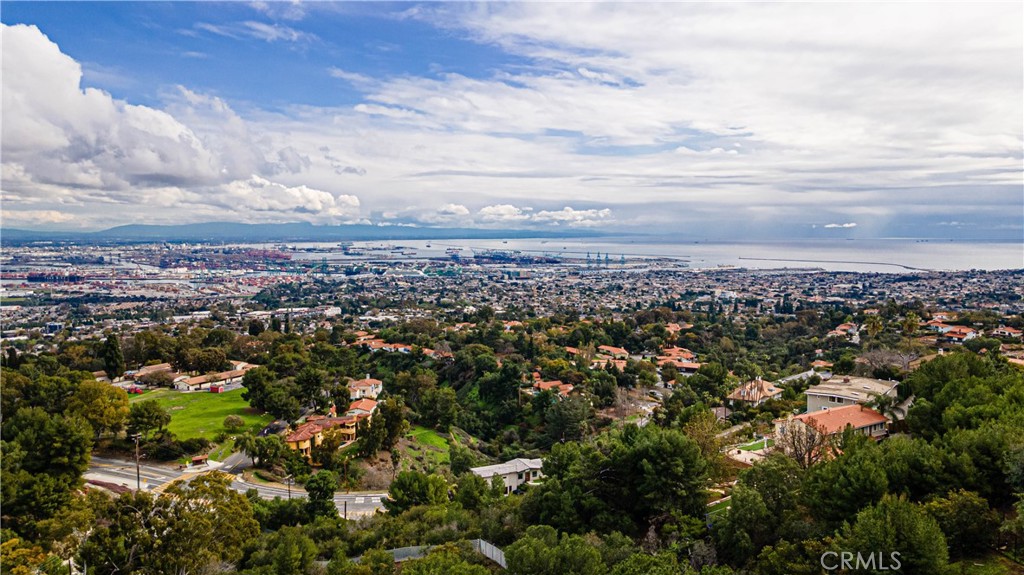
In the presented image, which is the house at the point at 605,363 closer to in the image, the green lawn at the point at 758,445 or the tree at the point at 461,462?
the tree at the point at 461,462

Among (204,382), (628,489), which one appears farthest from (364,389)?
(628,489)

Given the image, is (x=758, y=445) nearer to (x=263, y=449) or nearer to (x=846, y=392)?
(x=846, y=392)

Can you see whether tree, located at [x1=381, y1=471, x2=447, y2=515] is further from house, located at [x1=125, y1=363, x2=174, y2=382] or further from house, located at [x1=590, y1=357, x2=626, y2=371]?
house, located at [x1=125, y1=363, x2=174, y2=382]

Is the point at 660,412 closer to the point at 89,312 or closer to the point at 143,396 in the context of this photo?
the point at 143,396

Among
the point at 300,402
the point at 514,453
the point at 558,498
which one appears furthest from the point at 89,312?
the point at 558,498

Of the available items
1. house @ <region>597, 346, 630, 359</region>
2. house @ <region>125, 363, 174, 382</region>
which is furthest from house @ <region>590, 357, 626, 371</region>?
house @ <region>125, 363, 174, 382</region>

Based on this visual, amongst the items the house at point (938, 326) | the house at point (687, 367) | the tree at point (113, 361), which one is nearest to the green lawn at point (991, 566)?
the house at point (687, 367)
